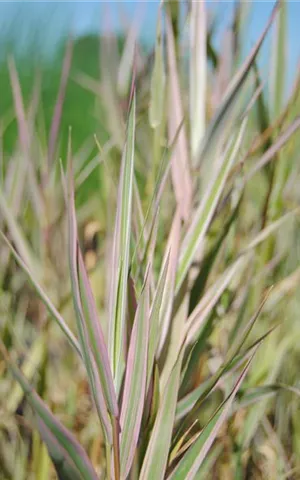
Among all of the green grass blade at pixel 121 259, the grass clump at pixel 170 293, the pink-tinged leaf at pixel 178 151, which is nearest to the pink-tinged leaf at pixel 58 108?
the grass clump at pixel 170 293

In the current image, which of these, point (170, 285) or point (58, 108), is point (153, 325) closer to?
point (170, 285)

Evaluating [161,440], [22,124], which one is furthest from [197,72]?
[161,440]

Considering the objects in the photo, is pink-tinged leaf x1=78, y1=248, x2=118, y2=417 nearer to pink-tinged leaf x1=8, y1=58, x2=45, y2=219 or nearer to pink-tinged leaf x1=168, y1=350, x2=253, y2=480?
pink-tinged leaf x1=168, y1=350, x2=253, y2=480

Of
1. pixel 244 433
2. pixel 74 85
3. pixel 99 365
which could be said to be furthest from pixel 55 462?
pixel 74 85

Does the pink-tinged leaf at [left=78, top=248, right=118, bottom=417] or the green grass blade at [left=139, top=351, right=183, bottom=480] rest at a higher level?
the pink-tinged leaf at [left=78, top=248, right=118, bottom=417]

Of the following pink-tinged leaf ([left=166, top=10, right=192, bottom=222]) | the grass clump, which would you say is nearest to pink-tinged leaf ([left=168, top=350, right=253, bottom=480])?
the grass clump
